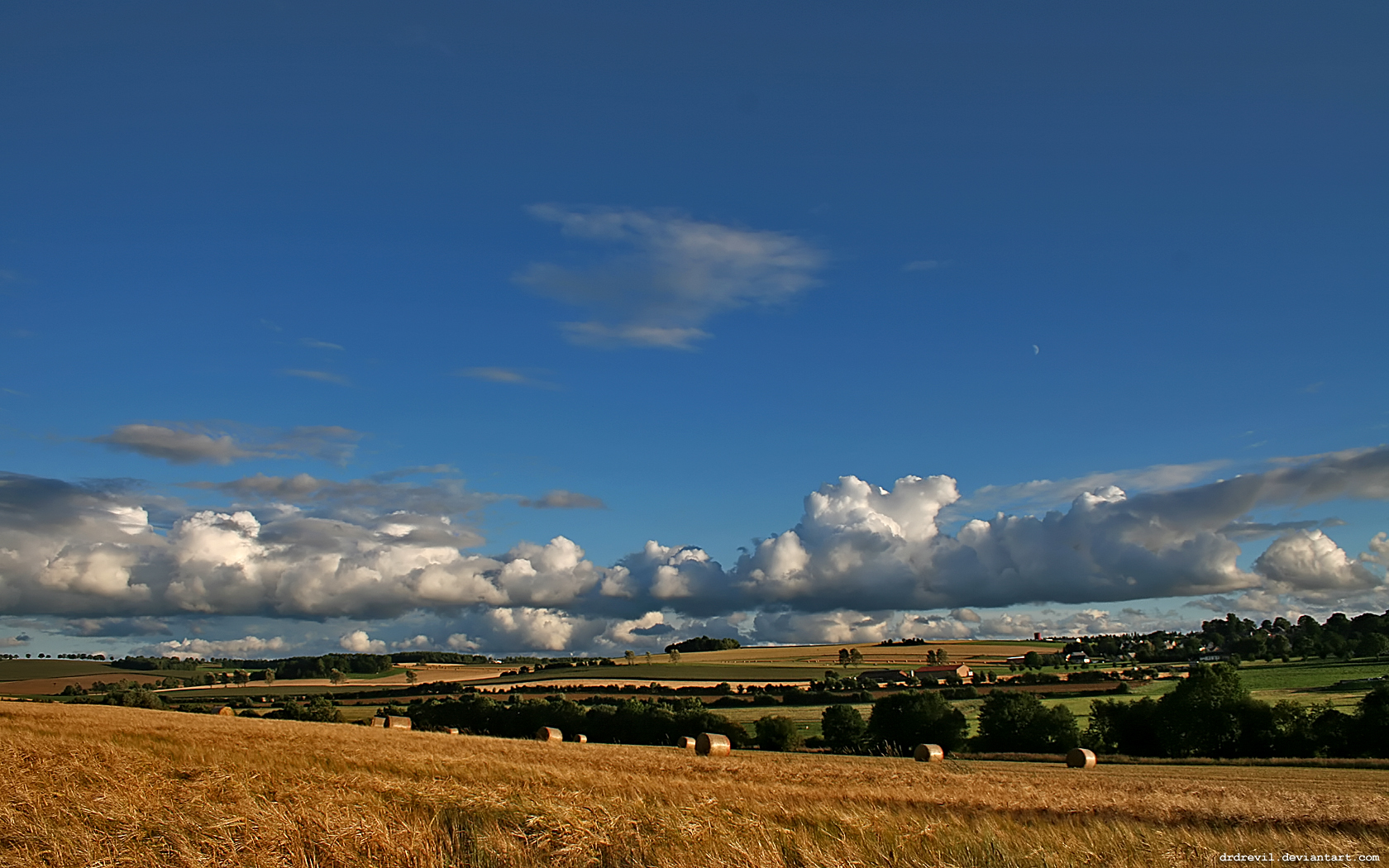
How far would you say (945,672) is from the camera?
12569 cm

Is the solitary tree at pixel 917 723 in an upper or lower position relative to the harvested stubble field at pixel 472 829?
lower

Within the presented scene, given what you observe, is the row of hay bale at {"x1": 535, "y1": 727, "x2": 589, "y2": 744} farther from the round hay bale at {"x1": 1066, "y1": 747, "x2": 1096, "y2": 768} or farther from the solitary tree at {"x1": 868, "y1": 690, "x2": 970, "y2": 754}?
the round hay bale at {"x1": 1066, "y1": 747, "x2": 1096, "y2": 768}

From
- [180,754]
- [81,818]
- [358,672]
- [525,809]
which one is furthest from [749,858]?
[358,672]

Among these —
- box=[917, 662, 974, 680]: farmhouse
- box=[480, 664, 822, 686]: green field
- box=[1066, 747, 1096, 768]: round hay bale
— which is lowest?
box=[480, 664, 822, 686]: green field

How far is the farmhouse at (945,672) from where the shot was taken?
394 feet

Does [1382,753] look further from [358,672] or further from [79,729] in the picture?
[358,672]

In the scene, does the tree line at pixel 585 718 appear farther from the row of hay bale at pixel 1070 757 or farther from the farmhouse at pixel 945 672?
the farmhouse at pixel 945 672

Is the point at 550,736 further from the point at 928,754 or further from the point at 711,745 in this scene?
the point at 928,754

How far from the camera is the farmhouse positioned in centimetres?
12006

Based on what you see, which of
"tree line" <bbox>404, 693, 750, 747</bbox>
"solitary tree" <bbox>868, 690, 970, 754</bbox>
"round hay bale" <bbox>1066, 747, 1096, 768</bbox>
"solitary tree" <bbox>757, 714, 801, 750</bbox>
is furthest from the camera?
"solitary tree" <bbox>868, 690, 970, 754</bbox>

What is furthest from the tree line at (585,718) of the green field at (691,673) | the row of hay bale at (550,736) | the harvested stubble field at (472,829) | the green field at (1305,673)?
the green field at (1305,673)

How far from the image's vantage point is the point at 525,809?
9.17 metres

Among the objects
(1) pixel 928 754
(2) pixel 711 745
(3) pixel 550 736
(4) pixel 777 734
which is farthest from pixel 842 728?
(3) pixel 550 736

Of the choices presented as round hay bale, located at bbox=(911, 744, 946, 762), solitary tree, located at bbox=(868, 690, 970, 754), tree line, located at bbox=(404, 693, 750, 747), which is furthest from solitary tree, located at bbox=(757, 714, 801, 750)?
round hay bale, located at bbox=(911, 744, 946, 762)
